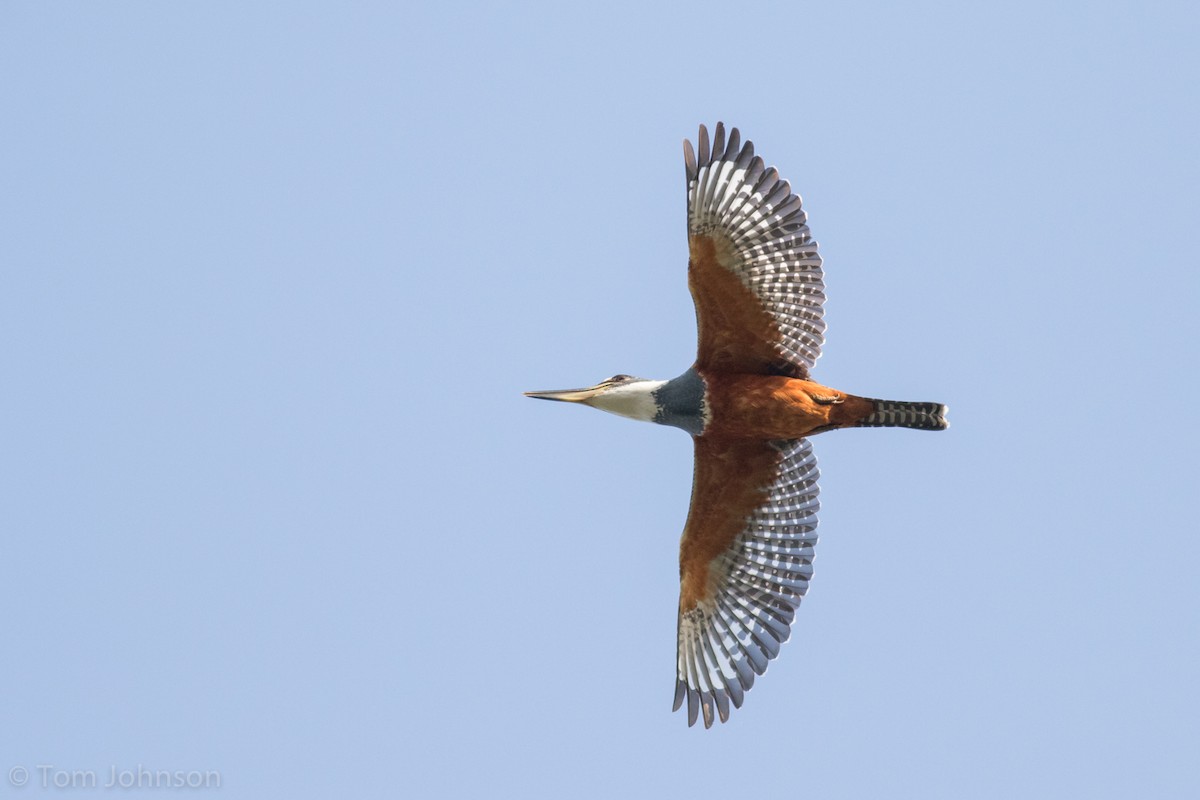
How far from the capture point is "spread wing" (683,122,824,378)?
1267 cm

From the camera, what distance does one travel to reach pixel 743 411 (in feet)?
42.0

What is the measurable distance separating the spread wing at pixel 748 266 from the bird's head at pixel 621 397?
583mm

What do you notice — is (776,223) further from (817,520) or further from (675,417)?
(817,520)

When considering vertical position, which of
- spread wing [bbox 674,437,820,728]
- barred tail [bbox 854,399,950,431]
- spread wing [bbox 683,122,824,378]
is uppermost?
spread wing [bbox 683,122,824,378]

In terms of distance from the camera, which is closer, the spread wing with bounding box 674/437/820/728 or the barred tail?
the barred tail

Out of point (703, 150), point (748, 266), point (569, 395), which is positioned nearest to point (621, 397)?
point (569, 395)

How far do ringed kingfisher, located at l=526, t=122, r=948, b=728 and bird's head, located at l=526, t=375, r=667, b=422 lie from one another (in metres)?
→ 0.01

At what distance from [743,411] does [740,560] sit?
169cm

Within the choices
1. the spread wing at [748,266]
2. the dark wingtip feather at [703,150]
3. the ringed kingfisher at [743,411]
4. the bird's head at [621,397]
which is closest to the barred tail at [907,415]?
the ringed kingfisher at [743,411]

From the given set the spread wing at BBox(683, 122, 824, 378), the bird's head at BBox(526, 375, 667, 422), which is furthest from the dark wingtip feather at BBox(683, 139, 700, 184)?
the bird's head at BBox(526, 375, 667, 422)

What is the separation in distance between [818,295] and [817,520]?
2.26m

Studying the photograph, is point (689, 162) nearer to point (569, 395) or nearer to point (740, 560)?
point (569, 395)

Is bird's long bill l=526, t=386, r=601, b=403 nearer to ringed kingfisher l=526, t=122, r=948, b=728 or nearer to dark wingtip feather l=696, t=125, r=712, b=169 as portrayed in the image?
ringed kingfisher l=526, t=122, r=948, b=728

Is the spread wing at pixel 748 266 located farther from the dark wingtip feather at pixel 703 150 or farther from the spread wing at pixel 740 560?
the spread wing at pixel 740 560
